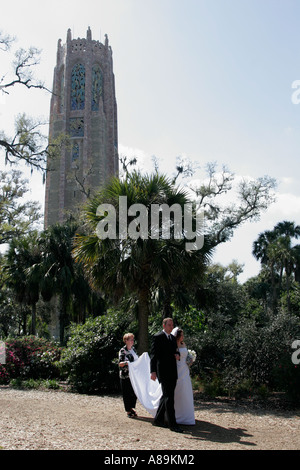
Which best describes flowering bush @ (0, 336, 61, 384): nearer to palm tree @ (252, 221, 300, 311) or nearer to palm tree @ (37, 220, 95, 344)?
palm tree @ (37, 220, 95, 344)

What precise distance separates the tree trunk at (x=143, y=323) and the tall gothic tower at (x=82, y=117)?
46.3m

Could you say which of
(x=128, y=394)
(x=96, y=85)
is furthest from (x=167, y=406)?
(x=96, y=85)

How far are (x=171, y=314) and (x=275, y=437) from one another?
767cm

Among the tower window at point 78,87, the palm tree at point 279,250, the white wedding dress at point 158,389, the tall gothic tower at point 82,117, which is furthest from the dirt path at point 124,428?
the tower window at point 78,87

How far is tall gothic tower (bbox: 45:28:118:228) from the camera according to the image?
58688mm

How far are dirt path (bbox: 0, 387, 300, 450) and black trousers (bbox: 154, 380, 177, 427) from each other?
0.68 feet

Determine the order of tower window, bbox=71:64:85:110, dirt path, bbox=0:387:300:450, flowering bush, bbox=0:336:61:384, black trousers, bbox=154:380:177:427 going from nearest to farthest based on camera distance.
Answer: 1. dirt path, bbox=0:387:300:450
2. black trousers, bbox=154:380:177:427
3. flowering bush, bbox=0:336:61:384
4. tower window, bbox=71:64:85:110

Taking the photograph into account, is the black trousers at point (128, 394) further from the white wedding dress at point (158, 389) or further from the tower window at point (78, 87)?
the tower window at point (78, 87)

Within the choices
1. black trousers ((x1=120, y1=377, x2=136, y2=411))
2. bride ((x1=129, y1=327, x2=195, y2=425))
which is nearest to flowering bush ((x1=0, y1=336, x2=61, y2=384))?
black trousers ((x1=120, y1=377, x2=136, y2=411))

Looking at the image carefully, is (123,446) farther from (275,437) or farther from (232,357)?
(232,357)

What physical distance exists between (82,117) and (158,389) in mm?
57715

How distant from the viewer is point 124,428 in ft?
21.0

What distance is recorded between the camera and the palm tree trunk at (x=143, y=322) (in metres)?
11.2

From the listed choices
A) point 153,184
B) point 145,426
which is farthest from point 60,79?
point 145,426
